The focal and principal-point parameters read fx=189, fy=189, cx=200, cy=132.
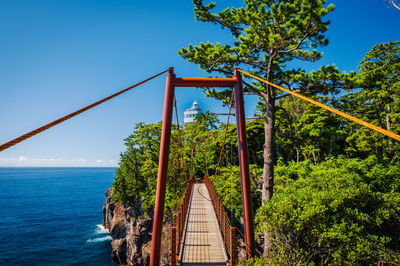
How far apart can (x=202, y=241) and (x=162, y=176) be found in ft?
11.0

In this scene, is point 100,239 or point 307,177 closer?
point 307,177

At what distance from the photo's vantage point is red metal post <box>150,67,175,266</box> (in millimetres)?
3637

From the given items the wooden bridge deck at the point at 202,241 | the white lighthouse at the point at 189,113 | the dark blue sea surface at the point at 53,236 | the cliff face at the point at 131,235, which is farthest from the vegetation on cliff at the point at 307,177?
the white lighthouse at the point at 189,113

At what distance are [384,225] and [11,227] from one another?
4081 cm

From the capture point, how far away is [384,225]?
17.7ft

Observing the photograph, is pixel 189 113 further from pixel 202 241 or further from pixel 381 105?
pixel 202 241

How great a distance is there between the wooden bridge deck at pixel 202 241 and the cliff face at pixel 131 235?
711cm

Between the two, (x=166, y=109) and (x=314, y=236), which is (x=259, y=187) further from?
(x=166, y=109)

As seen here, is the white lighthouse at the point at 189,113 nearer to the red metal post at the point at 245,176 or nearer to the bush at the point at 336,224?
the bush at the point at 336,224

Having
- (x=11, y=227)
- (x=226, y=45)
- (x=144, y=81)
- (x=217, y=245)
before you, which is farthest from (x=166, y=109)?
(x=11, y=227)

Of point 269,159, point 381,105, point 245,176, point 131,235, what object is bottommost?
point 131,235

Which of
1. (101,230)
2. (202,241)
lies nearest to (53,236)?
(101,230)

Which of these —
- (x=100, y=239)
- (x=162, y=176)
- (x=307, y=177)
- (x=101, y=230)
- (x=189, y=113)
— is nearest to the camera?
(x=162, y=176)

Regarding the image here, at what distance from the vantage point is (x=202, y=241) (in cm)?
594
